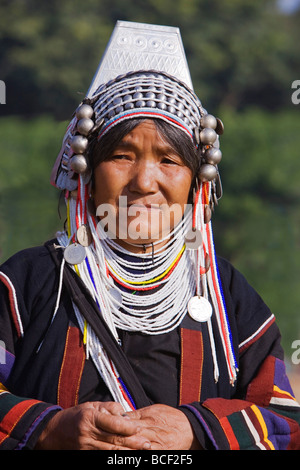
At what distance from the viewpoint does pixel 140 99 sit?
238 cm

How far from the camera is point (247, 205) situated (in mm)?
9281

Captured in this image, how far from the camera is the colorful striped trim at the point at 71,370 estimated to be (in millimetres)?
→ 2250

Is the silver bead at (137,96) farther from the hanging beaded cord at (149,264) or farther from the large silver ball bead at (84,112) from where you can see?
the large silver ball bead at (84,112)

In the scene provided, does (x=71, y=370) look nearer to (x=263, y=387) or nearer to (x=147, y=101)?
(x=263, y=387)

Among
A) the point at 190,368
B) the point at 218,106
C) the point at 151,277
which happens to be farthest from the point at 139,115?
the point at 218,106

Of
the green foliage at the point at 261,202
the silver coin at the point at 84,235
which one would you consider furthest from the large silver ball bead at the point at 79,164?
the green foliage at the point at 261,202

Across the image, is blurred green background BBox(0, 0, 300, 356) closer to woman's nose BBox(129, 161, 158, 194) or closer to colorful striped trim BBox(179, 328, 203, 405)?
woman's nose BBox(129, 161, 158, 194)

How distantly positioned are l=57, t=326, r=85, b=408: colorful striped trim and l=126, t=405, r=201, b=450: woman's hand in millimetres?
212

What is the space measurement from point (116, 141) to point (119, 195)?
183 mm

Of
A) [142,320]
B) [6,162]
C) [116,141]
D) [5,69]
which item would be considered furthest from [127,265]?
[5,69]

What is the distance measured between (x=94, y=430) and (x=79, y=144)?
0.95m

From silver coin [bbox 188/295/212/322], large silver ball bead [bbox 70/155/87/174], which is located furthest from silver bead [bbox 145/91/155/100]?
silver coin [bbox 188/295/212/322]

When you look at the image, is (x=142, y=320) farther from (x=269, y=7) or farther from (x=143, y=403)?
(x=269, y=7)

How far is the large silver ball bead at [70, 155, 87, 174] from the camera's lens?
7.87 ft
